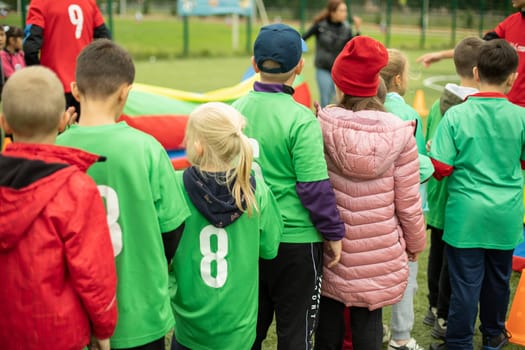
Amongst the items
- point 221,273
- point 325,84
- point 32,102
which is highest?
point 32,102

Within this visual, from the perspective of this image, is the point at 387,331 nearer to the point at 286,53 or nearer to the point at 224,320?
the point at 224,320

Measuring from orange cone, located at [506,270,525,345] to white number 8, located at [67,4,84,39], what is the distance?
4.42m

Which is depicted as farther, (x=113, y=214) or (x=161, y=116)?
(x=161, y=116)

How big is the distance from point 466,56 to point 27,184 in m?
2.81

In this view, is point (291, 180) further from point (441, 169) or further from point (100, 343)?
point (100, 343)

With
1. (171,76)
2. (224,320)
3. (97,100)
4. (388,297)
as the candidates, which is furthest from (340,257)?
(171,76)

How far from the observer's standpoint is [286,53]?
3211 mm

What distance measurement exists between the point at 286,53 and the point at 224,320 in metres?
1.24

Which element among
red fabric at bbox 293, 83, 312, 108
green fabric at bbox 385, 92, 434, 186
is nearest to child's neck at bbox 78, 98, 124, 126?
green fabric at bbox 385, 92, 434, 186

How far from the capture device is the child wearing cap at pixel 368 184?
3.26m

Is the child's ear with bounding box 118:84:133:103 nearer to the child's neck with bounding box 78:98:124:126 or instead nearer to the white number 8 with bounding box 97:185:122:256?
the child's neck with bounding box 78:98:124:126

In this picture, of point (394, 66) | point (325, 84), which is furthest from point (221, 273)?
point (325, 84)

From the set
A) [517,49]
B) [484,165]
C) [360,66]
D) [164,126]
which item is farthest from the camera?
[164,126]

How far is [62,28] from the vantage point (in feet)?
21.0
